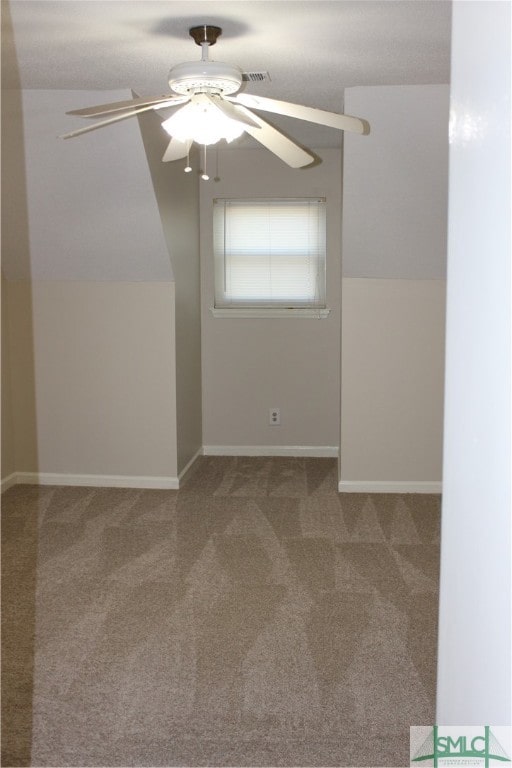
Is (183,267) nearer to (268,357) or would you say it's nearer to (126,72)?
(268,357)

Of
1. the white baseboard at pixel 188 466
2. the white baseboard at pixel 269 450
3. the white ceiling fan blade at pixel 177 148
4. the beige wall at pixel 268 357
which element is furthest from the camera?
the white baseboard at pixel 269 450

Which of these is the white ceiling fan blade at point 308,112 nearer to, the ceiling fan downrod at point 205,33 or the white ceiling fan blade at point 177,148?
the white ceiling fan blade at point 177,148

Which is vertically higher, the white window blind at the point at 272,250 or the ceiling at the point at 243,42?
the ceiling at the point at 243,42

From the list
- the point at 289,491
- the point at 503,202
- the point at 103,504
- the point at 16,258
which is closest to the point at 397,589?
the point at 289,491

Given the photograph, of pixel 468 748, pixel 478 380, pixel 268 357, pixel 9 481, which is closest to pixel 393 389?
pixel 268 357

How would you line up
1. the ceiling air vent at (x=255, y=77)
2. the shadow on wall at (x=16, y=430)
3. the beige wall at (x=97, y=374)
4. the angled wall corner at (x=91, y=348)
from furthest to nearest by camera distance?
the beige wall at (x=97, y=374) → the angled wall corner at (x=91, y=348) → the ceiling air vent at (x=255, y=77) → the shadow on wall at (x=16, y=430)

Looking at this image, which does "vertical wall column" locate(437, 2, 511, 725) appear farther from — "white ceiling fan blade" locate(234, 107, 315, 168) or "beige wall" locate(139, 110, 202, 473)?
"beige wall" locate(139, 110, 202, 473)

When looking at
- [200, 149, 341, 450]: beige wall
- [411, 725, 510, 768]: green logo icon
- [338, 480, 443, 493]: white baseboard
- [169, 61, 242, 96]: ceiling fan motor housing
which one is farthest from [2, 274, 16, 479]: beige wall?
[411, 725, 510, 768]: green logo icon

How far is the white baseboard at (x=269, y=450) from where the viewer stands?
6.48 metres

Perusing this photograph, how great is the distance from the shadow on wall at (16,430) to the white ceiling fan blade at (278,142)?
96 centimetres

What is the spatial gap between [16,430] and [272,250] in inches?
93.6

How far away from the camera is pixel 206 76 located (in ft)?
8.98

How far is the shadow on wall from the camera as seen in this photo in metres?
2.61

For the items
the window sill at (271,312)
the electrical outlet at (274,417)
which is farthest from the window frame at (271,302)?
the electrical outlet at (274,417)
